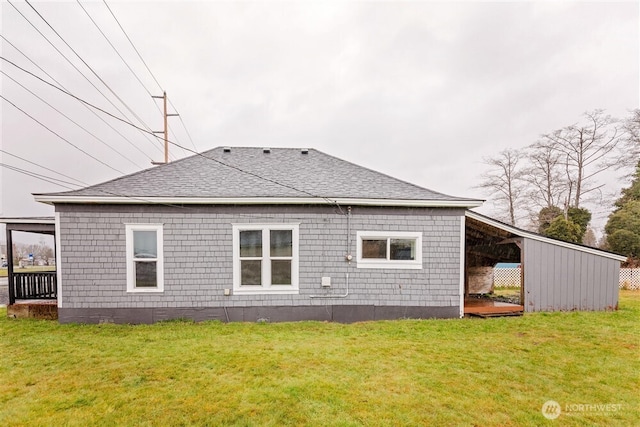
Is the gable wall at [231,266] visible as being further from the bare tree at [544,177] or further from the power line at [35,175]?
the bare tree at [544,177]

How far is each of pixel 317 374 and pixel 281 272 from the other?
3.32 meters

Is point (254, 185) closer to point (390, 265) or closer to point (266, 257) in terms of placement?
point (266, 257)

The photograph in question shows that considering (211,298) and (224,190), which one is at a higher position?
(224,190)

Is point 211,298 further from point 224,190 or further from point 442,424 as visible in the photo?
point 442,424

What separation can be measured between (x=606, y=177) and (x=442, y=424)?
85.7 feet

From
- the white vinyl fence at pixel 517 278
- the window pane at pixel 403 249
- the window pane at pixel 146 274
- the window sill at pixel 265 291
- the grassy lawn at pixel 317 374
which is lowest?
the white vinyl fence at pixel 517 278

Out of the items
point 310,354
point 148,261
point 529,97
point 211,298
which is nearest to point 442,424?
point 310,354

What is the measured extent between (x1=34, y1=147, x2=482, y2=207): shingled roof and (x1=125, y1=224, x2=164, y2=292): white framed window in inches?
28.5

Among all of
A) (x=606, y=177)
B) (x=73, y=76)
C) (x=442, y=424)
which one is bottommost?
(x=442, y=424)

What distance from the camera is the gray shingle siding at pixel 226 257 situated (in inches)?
263

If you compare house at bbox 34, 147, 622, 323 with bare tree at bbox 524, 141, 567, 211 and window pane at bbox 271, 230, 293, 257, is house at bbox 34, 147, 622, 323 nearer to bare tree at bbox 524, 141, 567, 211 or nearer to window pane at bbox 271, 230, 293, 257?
window pane at bbox 271, 230, 293, 257

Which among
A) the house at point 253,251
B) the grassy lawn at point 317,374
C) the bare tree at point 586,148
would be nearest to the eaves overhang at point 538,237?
the house at point 253,251

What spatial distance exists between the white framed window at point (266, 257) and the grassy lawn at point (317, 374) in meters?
0.99

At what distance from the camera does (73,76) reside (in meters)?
7.64
